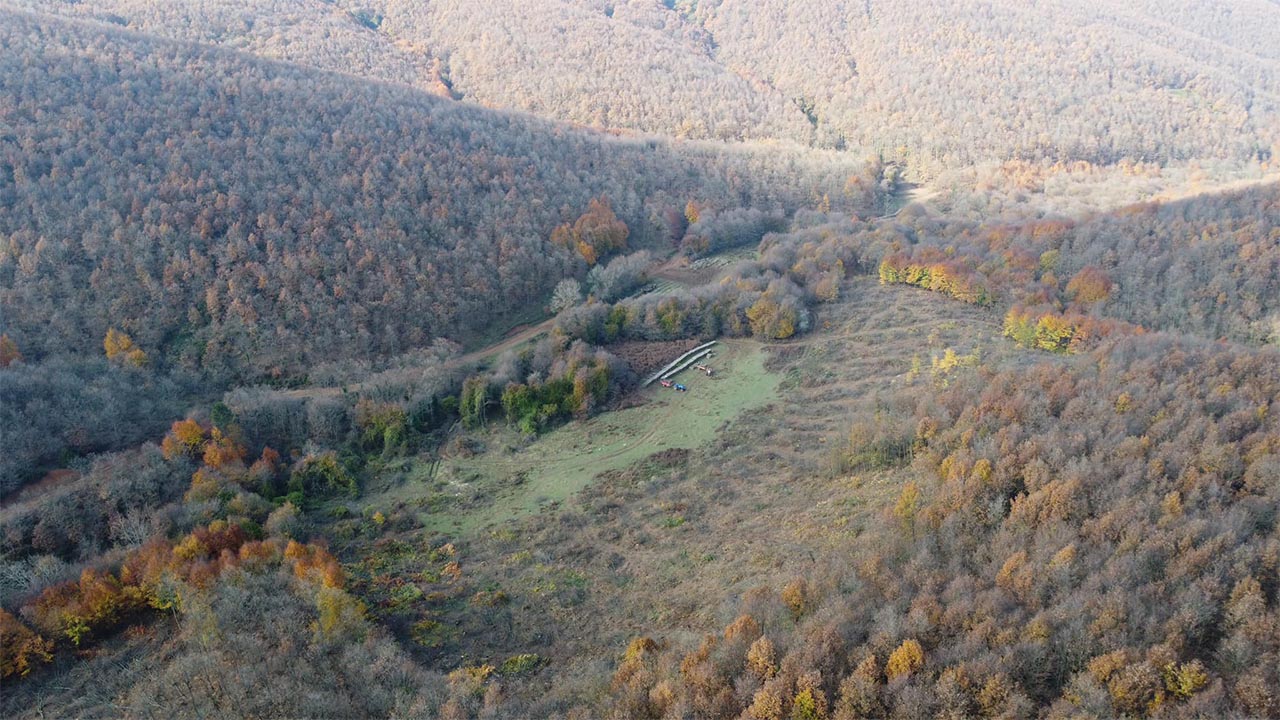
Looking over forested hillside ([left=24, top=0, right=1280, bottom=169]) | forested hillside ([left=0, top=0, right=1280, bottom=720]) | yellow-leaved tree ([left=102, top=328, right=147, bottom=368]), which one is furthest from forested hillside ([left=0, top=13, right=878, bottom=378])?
forested hillside ([left=24, top=0, right=1280, bottom=169])

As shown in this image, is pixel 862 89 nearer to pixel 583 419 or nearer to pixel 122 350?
pixel 583 419

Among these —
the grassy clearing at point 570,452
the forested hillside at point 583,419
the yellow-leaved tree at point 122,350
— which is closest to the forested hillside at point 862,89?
the forested hillside at point 583,419

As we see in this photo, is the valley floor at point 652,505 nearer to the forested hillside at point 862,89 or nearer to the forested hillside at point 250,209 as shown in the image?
the forested hillside at point 250,209

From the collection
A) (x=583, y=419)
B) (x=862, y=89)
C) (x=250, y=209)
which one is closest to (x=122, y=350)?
(x=250, y=209)

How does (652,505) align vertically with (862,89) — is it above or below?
below

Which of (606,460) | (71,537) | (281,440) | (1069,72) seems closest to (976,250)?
(606,460)

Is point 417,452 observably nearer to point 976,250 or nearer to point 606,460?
point 606,460

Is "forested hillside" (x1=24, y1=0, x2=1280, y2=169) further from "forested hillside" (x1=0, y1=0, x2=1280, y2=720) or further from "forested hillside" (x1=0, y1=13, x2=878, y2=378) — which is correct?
"forested hillside" (x1=0, y1=13, x2=878, y2=378)
